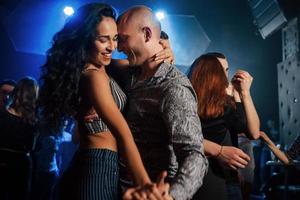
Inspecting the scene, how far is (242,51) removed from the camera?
946cm

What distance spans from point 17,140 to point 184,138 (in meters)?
2.60

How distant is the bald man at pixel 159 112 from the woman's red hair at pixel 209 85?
19.9 inches

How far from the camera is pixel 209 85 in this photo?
242cm

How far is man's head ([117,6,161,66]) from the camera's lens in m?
1.97

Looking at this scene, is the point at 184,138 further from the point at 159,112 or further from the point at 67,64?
the point at 67,64

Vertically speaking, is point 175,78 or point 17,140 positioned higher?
point 17,140

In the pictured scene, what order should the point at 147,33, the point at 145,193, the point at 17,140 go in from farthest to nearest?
the point at 17,140
the point at 147,33
the point at 145,193

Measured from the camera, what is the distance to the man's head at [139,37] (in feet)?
6.47

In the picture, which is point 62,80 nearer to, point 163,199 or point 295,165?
point 163,199

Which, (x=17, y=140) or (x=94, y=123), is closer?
(x=94, y=123)

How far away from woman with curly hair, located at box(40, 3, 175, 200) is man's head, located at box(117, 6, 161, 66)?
0.06m

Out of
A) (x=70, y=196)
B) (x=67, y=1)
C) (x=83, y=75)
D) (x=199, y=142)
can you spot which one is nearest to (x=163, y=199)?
(x=199, y=142)

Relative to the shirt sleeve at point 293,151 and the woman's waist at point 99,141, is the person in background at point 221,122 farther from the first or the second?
the shirt sleeve at point 293,151

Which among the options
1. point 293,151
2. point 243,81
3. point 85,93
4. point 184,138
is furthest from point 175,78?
point 293,151
